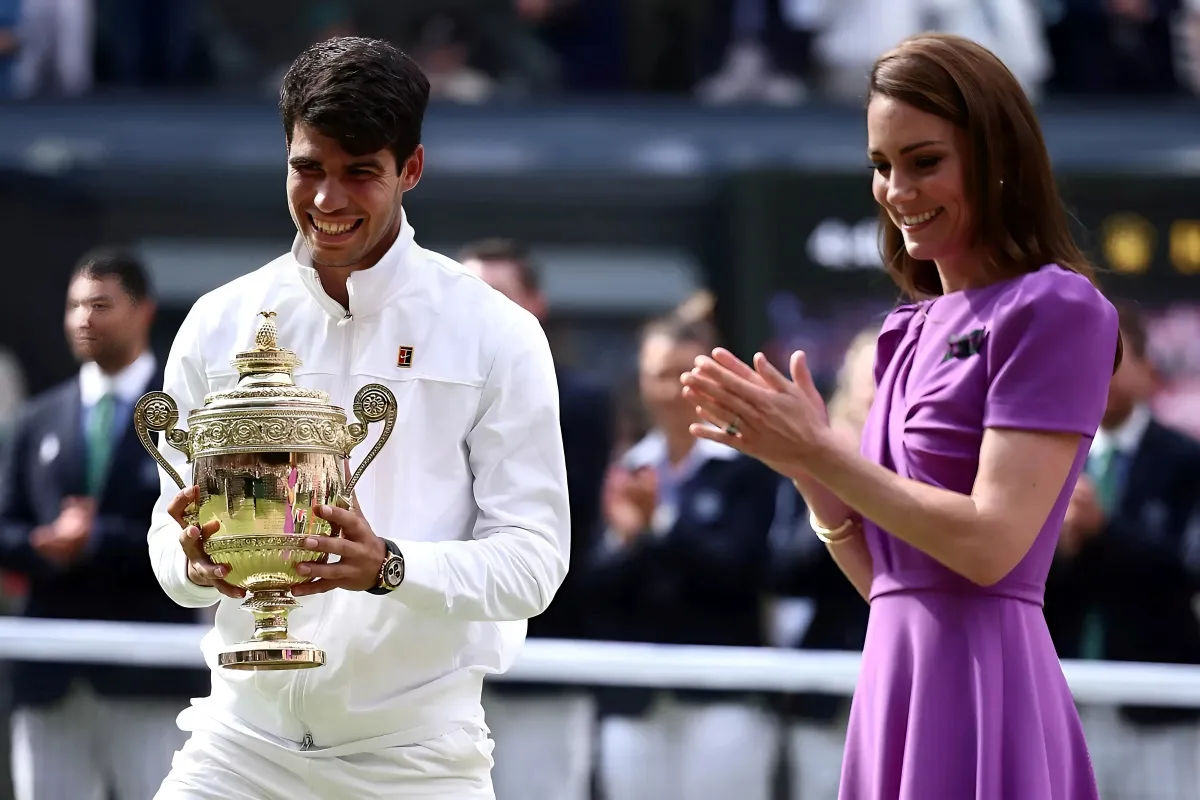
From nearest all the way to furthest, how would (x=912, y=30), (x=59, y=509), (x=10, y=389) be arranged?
(x=59, y=509)
(x=10, y=389)
(x=912, y=30)

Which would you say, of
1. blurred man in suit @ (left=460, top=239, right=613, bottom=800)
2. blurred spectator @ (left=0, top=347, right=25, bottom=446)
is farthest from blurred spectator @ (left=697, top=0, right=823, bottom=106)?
→ blurred man in suit @ (left=460, top=239, right=613, bottom=800)

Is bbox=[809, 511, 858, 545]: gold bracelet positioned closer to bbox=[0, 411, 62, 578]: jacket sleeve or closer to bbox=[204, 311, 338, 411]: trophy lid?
bbox=[204, 311, 338, 411]: trophy lid

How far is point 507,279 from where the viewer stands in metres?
6.50

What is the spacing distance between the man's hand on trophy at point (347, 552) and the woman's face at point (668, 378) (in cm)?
343

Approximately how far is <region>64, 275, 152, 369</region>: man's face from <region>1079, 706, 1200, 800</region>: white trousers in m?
2.65

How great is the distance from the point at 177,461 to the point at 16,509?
2862 mm

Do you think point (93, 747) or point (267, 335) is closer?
point (267, 335)

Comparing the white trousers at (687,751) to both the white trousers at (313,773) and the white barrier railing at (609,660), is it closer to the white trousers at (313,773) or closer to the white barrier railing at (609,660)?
the white barrier railing at (609,660)

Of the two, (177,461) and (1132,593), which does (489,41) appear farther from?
(177,461)

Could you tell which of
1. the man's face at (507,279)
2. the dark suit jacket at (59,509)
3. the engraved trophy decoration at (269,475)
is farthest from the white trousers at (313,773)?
the man's face at (507,279)

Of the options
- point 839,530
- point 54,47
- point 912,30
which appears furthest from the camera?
point 54,47

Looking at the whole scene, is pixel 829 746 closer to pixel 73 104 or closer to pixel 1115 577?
pixel 1115 577

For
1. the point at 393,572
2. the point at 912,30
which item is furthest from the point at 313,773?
the point at 912,30

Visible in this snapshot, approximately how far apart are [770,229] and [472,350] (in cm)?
714
